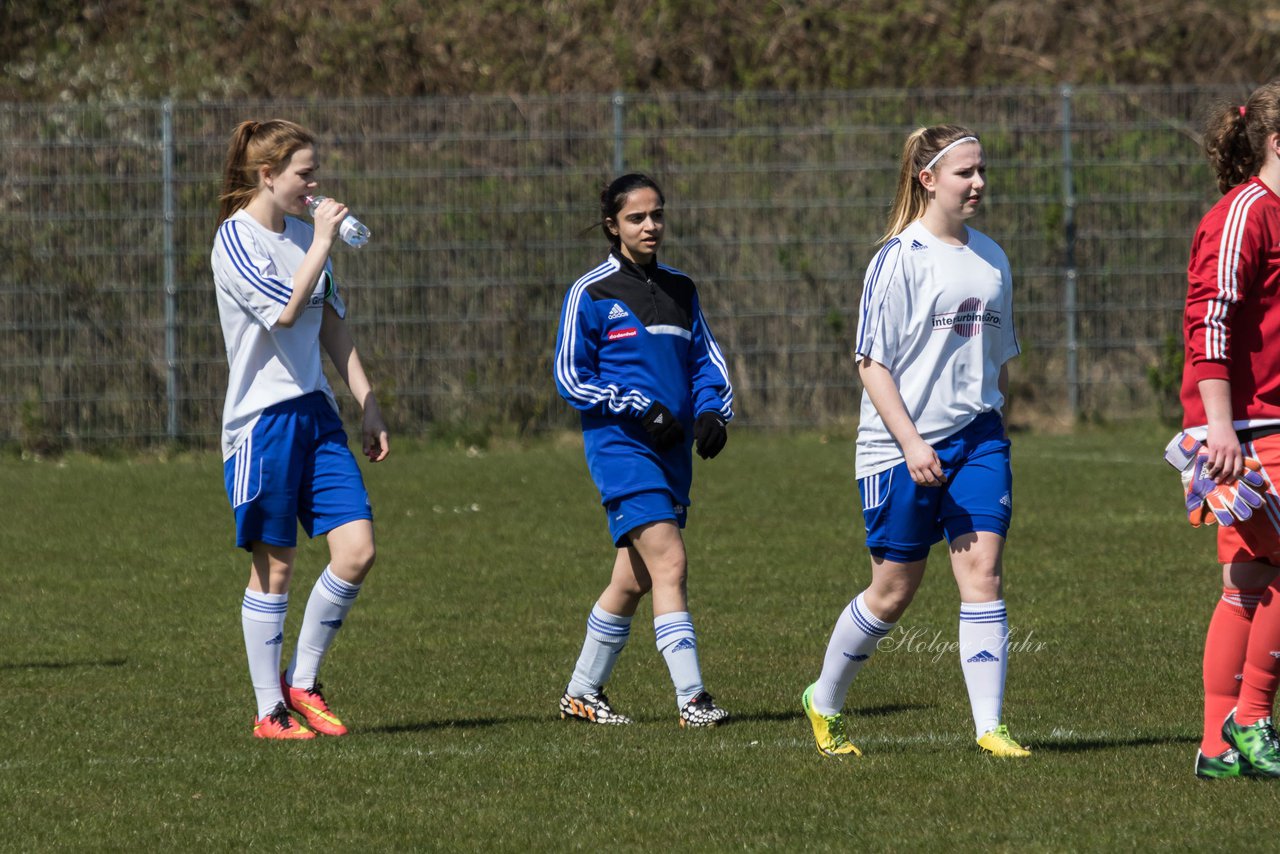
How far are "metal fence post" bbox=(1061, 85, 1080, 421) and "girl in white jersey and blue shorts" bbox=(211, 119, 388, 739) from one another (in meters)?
10.8

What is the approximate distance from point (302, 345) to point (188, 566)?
4.32 metres

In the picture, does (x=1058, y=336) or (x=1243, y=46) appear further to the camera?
(x=1243, y=46)

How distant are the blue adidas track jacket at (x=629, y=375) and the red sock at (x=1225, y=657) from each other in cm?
193

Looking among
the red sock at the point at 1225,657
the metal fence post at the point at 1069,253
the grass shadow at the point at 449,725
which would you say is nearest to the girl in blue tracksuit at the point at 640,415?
the grass shadow at the point at 449,725

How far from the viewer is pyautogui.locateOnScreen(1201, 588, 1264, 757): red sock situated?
572 cm

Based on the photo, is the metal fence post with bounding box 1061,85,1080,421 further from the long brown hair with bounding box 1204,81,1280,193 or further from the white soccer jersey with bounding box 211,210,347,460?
the long brown hair with bounding box 1204,81,1280,193

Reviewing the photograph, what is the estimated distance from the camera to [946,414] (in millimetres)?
6016

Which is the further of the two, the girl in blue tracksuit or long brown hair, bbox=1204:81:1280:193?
the girl in blue tracksuit

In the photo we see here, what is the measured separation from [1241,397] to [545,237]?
37.1 feet

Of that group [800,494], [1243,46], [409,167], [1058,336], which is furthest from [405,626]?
[1243,46]

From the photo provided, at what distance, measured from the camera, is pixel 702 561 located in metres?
10.7

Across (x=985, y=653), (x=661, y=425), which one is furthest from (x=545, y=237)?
(x=985, y=653)

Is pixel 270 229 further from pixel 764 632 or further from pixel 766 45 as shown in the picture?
pixel 766 45

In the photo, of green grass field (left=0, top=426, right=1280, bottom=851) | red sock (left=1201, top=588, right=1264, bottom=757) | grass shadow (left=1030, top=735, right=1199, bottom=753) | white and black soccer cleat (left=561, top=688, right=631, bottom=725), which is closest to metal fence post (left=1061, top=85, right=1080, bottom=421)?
green grass field (left=0, top=426, right=1280, bottom=851)
